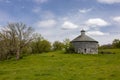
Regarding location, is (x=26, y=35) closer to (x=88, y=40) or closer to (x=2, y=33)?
(x=2, y=33)

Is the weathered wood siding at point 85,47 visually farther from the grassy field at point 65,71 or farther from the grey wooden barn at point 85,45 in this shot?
the grassy field at point 65,71

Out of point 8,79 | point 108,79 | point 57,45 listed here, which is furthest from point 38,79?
point 57,45

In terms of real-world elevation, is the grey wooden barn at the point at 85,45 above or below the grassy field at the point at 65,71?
above

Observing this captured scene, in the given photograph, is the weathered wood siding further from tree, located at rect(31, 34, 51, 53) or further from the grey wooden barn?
tree, located at rect(31, 34, 51, 53)

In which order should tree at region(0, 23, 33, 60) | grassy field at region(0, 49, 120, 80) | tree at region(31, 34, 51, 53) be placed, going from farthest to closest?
tree at region(31, 34, 51, 53), tree at region(0, 23, 33, 60), grassy field at region(0, 49, 120, 80)

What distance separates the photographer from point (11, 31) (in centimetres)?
6656

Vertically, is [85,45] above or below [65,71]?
above

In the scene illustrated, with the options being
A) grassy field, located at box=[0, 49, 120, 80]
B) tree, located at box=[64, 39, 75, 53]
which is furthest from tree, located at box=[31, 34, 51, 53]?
grassy field, located at box=[0, 49, 120, 80]

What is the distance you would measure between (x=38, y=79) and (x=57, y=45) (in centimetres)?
9578

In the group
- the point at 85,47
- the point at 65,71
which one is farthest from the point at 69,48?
the point at 65,71

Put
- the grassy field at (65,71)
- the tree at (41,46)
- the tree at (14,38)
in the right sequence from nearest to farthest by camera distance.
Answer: the grassy field at (65,71) → the tree at (14,38) → the tree at (41,46)

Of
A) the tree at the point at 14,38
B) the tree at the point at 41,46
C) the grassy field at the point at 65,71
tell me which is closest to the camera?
the grassy field at the point at 65,71

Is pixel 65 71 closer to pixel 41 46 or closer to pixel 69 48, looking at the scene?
pixel 69 48

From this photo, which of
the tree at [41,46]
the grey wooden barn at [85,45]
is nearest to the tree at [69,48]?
the grey wooden barn at [85,45]
